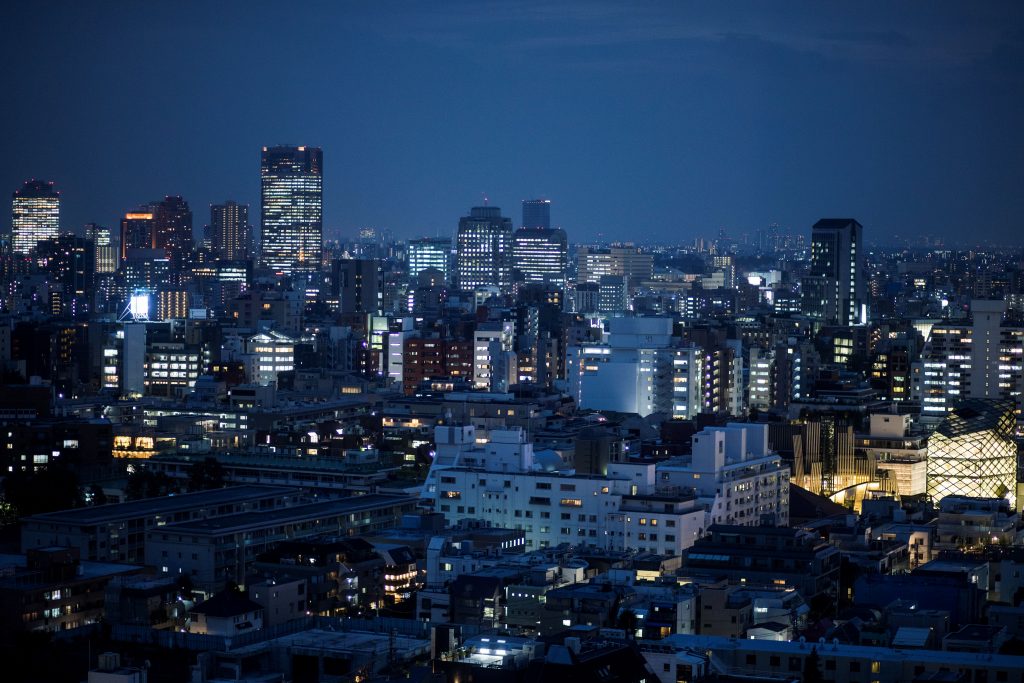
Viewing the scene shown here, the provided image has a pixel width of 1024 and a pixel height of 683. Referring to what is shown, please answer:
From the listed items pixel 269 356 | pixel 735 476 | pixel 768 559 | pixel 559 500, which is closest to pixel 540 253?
pixel 269 356

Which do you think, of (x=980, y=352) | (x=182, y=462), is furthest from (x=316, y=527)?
(x=980, y=352)

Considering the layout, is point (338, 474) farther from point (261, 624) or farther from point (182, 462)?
point (261, 624)

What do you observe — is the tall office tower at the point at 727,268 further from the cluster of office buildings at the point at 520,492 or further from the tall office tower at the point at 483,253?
the cluster of office buildings at the point at 520,492

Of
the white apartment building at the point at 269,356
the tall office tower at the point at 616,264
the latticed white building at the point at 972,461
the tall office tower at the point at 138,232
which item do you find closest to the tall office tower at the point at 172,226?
the tall office tower at the point at 138,232

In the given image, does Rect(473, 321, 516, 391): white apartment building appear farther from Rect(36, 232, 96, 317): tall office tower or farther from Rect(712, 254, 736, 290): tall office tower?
Rect(712, 254, 736, 290): tall office tower

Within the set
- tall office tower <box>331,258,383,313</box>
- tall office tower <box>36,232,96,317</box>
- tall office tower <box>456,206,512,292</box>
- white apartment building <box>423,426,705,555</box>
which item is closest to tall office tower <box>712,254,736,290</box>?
tall office tower <box>456,206,512,292</box>
